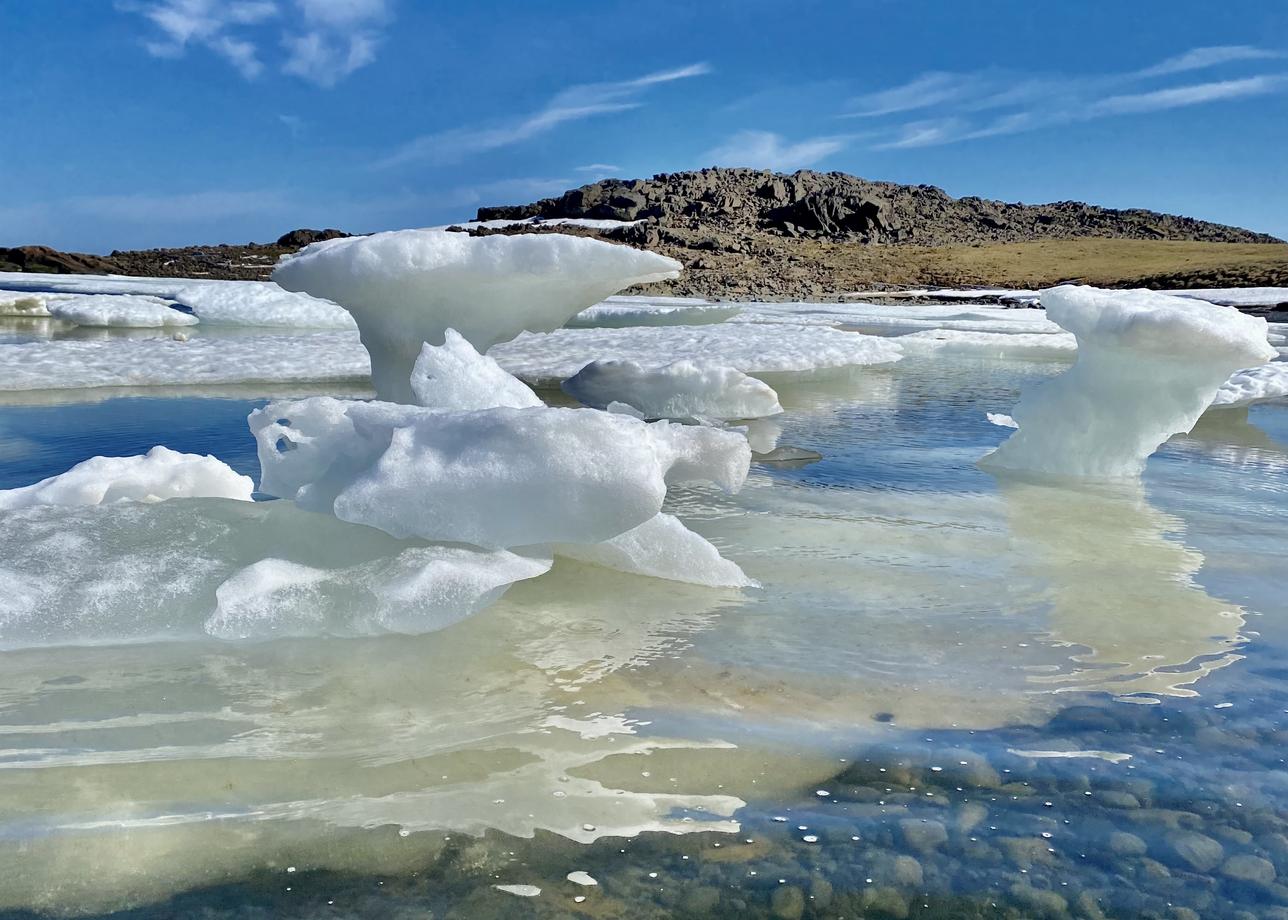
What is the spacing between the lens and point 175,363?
8695 mm

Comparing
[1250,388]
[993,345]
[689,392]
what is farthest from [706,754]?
[993,345]

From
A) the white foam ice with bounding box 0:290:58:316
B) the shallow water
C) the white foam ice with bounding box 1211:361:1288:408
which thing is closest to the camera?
the shallow water

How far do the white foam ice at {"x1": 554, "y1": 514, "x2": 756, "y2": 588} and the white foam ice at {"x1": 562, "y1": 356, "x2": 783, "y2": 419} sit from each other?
354cm

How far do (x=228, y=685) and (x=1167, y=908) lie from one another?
174 centimetres

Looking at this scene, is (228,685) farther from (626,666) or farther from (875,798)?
(875,798)

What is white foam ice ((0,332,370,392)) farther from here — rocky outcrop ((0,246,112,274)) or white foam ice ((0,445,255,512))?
rocky outcrop ((0,246,112,274))

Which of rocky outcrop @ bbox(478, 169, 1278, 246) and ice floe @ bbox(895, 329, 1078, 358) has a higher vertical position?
rocky outcrop @ bbox(478, 169, 1278, 246)

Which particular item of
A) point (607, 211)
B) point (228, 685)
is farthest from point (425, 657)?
point (607, 211)

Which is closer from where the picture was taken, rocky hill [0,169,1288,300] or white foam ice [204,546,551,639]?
white foam ice [204,546,551,639]

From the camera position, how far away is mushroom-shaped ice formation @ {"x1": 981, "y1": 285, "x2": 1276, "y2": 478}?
14.0 ft

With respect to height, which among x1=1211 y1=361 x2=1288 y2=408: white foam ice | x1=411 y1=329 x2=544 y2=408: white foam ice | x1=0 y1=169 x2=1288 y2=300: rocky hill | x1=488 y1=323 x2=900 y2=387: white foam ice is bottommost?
x1=488 y1=323 x2=900 y2=387: white foam ice

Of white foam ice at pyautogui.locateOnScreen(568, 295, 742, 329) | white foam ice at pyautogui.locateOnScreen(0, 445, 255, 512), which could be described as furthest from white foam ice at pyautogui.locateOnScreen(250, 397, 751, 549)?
white foam ice at pyautogui.locateOnScreen(568, 295, 742, 329)

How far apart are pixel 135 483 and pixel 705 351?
23.8ft

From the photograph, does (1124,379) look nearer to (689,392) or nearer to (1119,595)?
(1119,595)
